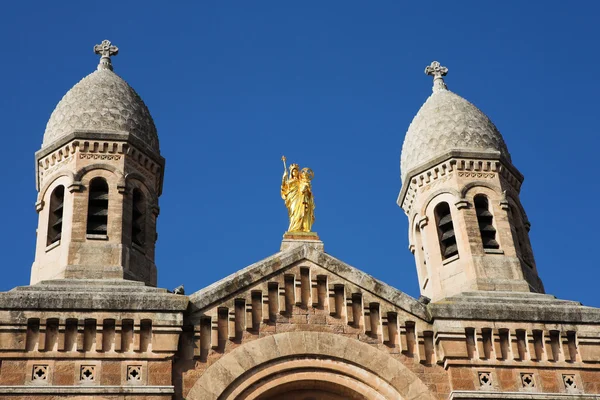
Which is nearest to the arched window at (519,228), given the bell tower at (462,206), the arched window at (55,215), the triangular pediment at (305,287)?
the bell tower at (462,206)

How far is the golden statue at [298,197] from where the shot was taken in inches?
838

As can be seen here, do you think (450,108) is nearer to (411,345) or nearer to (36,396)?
(411,345)

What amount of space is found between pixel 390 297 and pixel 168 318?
404 cm

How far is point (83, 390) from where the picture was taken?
697 inches

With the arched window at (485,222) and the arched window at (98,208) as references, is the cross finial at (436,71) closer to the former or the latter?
the arched window at (485,222)

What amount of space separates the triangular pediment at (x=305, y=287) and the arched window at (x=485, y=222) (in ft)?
10.2

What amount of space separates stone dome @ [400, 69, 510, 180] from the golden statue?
2945 millimetres

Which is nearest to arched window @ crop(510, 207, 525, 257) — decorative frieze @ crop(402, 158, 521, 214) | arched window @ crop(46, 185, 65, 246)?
decorative frieze @ crop(402, 158, 521, 214)

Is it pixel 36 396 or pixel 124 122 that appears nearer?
pixel 36 396

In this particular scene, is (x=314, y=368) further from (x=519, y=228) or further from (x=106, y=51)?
(x=106, y=51)

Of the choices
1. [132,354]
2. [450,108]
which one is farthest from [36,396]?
[450,108]

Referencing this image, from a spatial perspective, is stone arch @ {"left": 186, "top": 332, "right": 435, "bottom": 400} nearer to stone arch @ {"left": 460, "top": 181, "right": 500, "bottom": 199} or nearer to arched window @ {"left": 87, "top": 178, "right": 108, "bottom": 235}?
arched window @ {"left": 87, "top": 178, "right": 108, "bottom": 235}

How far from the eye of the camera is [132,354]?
59.9 ft

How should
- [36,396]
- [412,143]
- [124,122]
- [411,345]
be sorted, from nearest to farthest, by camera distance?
[36,396] < [411,345] < [124,122] < [412,143]
